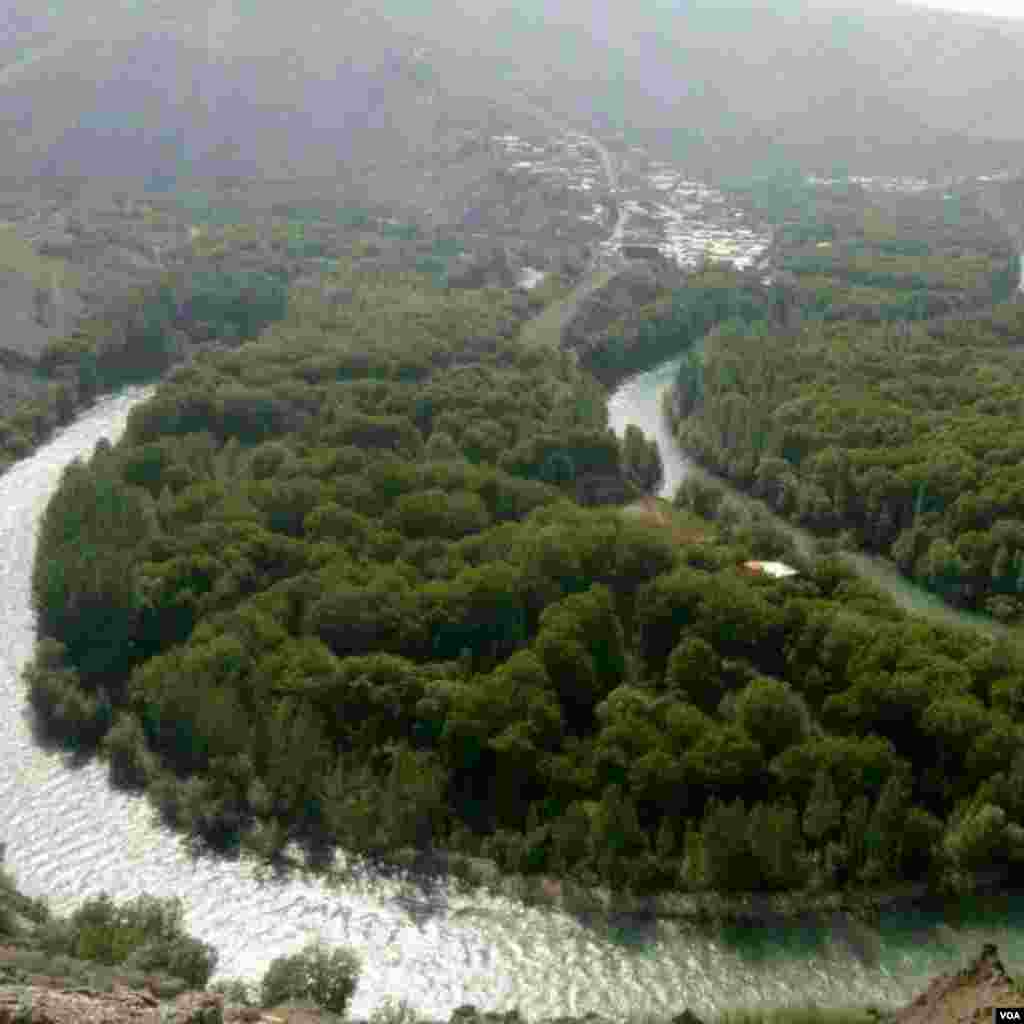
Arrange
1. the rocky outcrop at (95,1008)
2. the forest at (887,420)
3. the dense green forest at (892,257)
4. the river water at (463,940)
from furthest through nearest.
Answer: the dense green forest at (892,257) < the forest at (887,420) < the river water at (463,940) < the rocky outcrop at (95,1008)

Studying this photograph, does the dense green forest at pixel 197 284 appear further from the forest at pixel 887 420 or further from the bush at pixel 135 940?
the bush at pixel 135 940

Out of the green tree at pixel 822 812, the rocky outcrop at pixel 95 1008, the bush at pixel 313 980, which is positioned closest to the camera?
the rocky outcrop at pixel 95 1008

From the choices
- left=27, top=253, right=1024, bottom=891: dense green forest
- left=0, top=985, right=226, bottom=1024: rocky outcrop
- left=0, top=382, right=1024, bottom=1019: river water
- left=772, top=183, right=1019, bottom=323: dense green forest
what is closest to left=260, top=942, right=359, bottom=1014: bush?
left=0, top=382, right=1024, bottom=1019: river water

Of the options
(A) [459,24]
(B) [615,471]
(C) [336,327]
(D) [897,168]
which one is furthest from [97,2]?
(B) [615,471]

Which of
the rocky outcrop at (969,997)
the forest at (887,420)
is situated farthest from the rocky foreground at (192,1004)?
the forest at (887,420)

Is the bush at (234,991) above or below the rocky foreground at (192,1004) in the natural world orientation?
below

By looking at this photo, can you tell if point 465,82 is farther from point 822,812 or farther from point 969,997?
point 969,997

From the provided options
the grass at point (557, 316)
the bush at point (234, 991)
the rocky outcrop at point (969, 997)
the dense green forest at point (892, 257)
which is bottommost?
the grass at point (557, 316)

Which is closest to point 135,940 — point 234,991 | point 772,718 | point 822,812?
point 234,991
